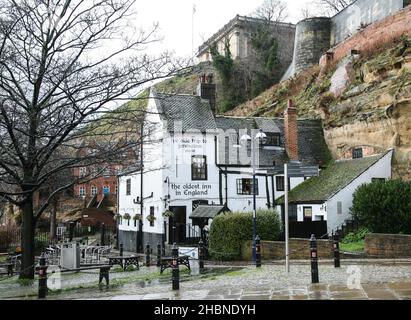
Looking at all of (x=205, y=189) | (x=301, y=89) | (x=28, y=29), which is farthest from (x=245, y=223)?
(x=301, y=89)

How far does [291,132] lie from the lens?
32.6m

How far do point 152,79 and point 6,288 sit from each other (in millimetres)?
7549

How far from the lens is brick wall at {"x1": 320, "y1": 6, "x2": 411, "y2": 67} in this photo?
32156 millimetres

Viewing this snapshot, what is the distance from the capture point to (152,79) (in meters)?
13.6

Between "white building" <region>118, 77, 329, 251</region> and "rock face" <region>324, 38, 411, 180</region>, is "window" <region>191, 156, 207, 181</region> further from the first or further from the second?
"rock face" <region>324, 38, 411, 180</region>

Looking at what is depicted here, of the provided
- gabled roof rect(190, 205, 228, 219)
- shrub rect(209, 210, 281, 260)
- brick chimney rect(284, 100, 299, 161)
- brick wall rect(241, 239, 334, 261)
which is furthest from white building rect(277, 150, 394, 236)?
brick wall rect(241, 239, 334, 261)

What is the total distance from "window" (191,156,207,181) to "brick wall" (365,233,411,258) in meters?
12.4

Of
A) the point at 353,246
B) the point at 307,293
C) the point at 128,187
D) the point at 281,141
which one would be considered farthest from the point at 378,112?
the point at 307,293

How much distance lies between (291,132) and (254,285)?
2186 centimetres

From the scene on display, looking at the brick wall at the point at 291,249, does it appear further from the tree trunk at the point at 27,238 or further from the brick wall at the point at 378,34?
the brick wall at the point at 378,34

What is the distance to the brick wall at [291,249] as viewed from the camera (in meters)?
19.5

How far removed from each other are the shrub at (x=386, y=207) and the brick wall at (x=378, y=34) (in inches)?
544

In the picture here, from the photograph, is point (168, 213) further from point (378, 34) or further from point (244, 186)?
point (378, 34)

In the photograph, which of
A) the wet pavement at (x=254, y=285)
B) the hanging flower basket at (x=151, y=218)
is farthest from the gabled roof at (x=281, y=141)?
the wet pavement at (x=254, y=285)
